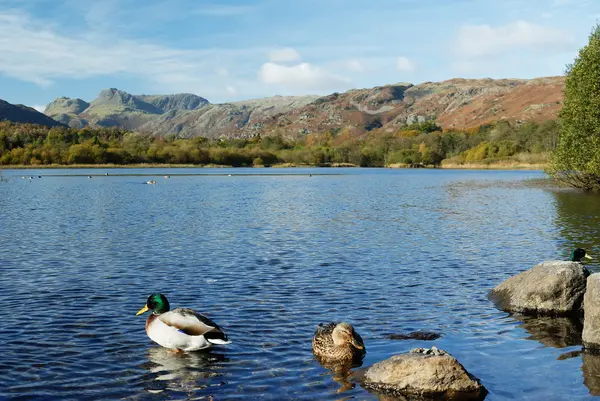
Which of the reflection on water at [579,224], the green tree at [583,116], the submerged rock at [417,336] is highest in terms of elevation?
the green tree at [583,116]

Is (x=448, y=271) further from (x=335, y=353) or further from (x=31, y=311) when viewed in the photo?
(x=31, y=311)

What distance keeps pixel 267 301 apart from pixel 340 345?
A: 5.92 m

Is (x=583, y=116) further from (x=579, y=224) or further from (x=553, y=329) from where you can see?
(x=553, y=329)

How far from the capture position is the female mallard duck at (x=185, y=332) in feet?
41.7

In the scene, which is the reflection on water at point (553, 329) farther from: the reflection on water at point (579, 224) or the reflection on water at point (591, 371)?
the reflection on water at point (579, 224)

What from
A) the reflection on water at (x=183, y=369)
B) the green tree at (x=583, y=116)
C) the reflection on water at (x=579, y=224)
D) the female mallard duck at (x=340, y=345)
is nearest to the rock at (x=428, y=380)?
the female mallard duck at (x=340, y=345)

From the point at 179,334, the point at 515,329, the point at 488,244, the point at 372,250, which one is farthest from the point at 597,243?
the point at 179,334

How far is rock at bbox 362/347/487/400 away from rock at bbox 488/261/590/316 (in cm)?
634

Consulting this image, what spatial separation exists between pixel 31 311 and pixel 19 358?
433 cm

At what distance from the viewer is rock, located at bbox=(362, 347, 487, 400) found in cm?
1072

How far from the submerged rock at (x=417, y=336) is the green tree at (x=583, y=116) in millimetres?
53104

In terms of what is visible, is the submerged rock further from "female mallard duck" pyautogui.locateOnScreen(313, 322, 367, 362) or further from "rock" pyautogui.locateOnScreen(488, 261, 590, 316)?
"rock" pyautogui.locateOnScreen(488, 261, 590, 316)

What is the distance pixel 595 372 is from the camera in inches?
470

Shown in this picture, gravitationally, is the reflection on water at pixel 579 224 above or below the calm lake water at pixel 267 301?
above
